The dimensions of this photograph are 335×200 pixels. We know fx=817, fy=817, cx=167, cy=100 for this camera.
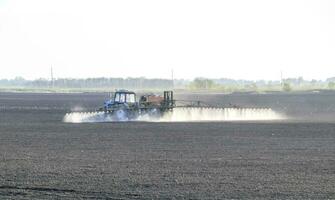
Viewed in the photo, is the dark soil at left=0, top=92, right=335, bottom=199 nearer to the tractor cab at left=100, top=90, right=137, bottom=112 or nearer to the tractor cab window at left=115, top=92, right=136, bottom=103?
the tractor cab at left=100, top=90, right=137, bottom=112

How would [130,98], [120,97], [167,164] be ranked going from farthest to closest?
[130,98], [120,97], [167,164]

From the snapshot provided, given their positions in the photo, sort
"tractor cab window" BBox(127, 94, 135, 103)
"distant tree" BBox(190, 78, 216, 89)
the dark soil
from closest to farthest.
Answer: the dark soil, "tractor cab window" BBox(127, 94, 135, 103), "distant tree" BBox(190, 78, 216, 89)

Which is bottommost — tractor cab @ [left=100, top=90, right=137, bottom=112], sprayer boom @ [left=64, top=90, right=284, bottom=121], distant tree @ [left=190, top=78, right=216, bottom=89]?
distant tree @ [left=190, top=78, right=216, bottom=89]

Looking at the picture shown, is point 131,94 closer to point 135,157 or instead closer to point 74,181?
point 135,157

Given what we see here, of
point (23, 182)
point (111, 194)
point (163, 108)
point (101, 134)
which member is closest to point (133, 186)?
point (111, 194)

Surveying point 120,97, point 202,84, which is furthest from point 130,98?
point 202,84

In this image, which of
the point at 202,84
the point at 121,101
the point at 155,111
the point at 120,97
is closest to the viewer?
the point at 155,111

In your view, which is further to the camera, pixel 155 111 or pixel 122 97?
pixel 122 97

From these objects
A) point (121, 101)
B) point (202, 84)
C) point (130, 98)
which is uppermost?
point (130, 98)

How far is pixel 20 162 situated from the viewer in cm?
2367

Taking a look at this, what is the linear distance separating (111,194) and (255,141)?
1491 centimetres

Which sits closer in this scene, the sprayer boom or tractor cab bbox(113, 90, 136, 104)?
the sprayer boom

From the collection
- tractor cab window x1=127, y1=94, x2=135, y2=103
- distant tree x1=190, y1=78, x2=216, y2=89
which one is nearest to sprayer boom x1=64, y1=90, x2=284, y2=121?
tractor cab window x1=127, y1=94, x2=135, y2=103

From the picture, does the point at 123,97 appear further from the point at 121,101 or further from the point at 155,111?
the point at 155,111
